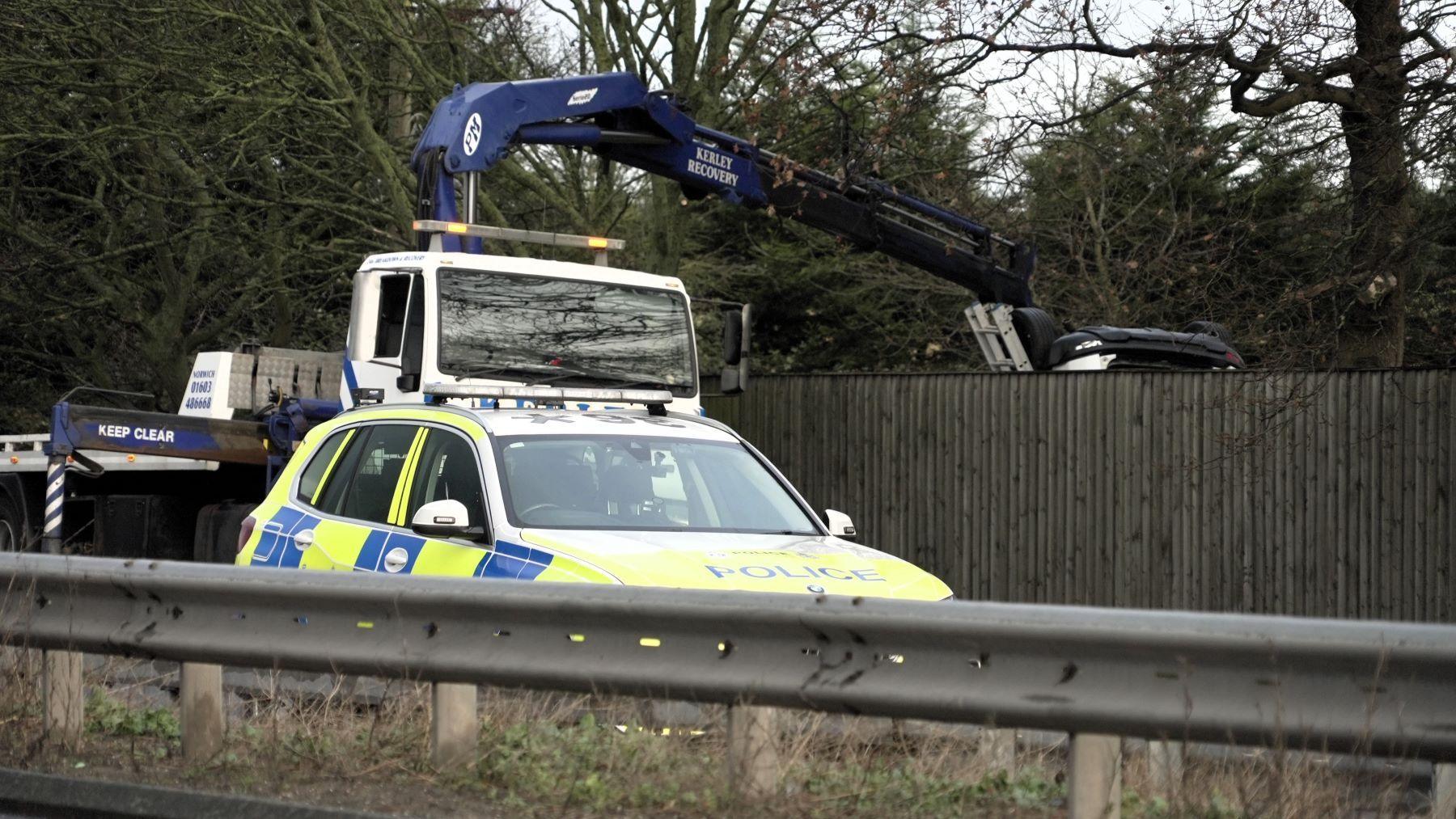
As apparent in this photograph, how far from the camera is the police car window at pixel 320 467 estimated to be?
8281 millimetres

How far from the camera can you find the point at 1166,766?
450cm

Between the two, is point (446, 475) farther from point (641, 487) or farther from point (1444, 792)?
point (1444, 792)

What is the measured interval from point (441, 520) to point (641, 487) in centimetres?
126

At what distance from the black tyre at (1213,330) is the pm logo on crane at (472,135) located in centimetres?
Answer: 613

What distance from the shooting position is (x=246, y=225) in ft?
66.1

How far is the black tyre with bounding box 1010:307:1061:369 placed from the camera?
A: 54.0 feet

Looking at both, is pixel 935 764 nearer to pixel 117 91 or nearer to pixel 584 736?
pixel 584 736

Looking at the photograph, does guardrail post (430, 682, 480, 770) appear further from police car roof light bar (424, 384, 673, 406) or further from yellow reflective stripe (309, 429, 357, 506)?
police car roof light bar (424, 384, 673, 406)

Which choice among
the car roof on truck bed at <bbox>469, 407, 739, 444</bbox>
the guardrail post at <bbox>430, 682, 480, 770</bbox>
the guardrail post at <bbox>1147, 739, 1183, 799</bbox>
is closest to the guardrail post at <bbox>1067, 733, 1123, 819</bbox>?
the guardrail post at <bbox>1147, 739, 1183, 799</bbox>

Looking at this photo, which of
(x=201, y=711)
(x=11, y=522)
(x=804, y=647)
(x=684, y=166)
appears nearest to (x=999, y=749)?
(x=804, y=647)

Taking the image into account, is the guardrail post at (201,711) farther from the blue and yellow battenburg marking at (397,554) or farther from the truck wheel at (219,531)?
the truck wheel at (219,531)

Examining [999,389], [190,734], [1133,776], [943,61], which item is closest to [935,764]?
[1133,776]

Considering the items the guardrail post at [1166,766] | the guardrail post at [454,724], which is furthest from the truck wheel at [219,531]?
the guardrail post at [1166,766]

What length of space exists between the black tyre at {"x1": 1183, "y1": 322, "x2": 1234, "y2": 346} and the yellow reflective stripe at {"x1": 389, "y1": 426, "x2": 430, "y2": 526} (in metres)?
6.66
